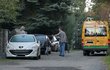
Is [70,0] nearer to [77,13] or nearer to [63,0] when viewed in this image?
[63,0]

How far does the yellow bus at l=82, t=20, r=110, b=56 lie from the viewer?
109 feet

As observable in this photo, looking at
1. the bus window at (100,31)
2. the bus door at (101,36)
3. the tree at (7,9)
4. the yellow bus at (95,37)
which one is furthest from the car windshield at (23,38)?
the bus window at (100,31)

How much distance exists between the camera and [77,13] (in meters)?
63.9

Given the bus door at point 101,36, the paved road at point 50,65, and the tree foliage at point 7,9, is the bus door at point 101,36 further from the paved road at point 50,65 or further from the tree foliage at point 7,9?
the paved road at point 50,65

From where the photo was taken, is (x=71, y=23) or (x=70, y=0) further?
(x=71, y=23)

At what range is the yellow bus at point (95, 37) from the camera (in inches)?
1303

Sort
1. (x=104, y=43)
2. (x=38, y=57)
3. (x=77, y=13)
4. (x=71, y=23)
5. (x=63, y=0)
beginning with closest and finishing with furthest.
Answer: (x=38, y=57) < (x=104, y=43) < (x=63, y=0) < (x=71, y=23) < (x=77, y=13)

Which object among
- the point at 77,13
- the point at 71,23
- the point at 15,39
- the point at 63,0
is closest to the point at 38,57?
the point at 15,39

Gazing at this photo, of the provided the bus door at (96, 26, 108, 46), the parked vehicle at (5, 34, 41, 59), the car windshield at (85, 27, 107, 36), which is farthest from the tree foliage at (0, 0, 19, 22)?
the bus door at (96, 26, 108, 46)

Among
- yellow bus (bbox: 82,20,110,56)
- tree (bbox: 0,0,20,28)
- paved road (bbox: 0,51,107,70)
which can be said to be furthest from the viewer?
yellow bus (bbox: 82,20,110,56)

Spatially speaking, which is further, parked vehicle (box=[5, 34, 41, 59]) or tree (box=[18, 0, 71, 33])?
tree (box=[18, 0, 71, 33])

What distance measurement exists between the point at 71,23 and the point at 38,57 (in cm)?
2756

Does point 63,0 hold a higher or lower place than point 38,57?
higher

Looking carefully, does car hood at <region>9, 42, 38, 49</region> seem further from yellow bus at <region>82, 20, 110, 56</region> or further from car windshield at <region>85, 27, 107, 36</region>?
car windshield at <region>85, 27, 107, 36</region>
